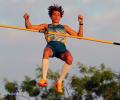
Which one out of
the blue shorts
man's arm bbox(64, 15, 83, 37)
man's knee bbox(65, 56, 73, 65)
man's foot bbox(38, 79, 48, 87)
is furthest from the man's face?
man's foot bbox(38, 79, 48, 87)

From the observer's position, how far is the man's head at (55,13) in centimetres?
1305

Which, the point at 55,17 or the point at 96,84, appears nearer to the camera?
the point at 55,17

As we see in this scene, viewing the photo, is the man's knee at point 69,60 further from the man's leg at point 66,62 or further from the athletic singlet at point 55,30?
the athletic singlet at point 55,30

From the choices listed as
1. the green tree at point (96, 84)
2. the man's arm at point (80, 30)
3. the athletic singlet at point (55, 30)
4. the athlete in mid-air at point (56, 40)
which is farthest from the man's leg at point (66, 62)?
the green tree at point (96, 84)

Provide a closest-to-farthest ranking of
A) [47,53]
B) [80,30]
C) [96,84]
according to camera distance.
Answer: [47,53] < [80,30] < [96,84]

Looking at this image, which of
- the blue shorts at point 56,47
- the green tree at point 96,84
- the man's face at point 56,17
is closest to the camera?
the blue shorts at point 56,47

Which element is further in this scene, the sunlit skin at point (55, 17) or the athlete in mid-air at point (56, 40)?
the sunlit skin at point (55, 17)

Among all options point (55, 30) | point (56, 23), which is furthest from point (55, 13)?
point (55, 30)

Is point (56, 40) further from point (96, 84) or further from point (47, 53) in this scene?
point (96, 84)

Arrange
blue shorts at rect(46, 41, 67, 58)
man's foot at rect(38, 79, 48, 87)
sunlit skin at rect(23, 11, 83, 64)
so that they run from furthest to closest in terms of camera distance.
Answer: blue shorts at rect(46, 41, 67, 58) < sunlit skin at rect(23, 11, 83, 64) < man's foot at rect(38, 79, 48, 87)

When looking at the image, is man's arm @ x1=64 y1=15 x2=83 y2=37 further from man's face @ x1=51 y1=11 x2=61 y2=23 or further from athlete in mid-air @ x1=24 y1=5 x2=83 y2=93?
man's face @ x1=51 y1=11 x2=61 y2=23

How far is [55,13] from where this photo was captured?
42.8 feet

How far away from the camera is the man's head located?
13.0 metres

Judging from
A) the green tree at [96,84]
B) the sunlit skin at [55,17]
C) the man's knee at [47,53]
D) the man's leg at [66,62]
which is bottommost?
the green tree at [96,84]
